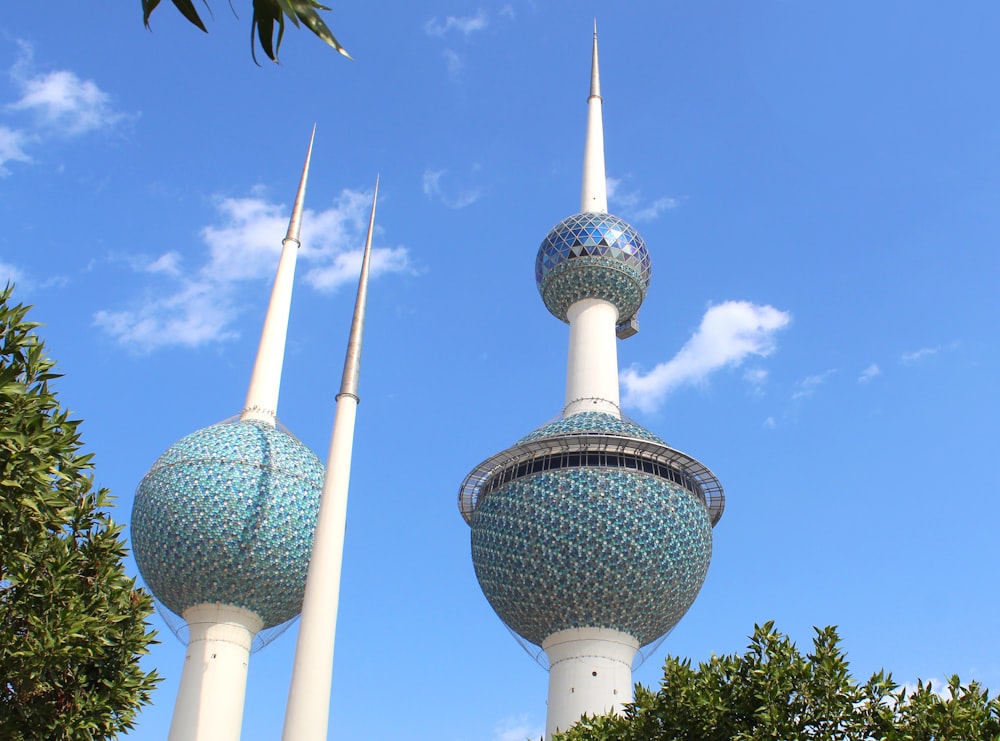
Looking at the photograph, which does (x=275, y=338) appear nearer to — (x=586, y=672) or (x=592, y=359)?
(x=592, y=359)

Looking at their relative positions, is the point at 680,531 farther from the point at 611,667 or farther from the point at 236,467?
the point at 236,467

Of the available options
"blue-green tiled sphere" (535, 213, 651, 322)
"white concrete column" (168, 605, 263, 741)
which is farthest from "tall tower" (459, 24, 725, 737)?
"white concrete column" (168, 605, 263, 741)

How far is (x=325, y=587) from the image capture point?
1654 inches

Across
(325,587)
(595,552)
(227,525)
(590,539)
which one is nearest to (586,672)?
(595,552)

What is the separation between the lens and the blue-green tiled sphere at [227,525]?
5612cm

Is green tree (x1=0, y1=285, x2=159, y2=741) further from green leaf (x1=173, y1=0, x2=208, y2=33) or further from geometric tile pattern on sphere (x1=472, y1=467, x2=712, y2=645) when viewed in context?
geometric tile pattern on sphere (x1=472, y1=467, x2=712, y2=645)

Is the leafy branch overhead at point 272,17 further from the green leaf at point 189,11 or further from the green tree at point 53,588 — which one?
the green tree at point 53,588

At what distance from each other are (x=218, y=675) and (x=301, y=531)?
8.69 m

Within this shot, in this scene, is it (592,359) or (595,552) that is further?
(592,359)

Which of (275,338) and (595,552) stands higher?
(275,338)

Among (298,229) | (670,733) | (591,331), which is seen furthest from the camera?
(298,229)

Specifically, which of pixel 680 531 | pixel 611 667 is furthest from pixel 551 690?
pixel 680 531

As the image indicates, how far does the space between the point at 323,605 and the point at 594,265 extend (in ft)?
101

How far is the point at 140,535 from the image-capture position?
192 ft
